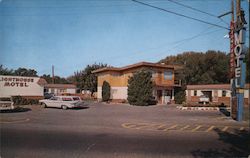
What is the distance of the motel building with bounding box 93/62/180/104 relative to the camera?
16.1 ft

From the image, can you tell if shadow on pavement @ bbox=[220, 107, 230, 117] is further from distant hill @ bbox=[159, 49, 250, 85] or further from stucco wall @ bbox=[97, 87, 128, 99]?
stucco wall @ bbox=[97, 87, 128, 99]

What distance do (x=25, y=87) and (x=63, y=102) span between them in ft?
3.06

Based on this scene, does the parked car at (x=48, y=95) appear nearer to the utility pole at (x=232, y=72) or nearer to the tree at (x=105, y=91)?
the tree at (x=105, y=91)

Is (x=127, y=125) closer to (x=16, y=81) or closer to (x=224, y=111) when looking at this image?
(x=224, y=111)

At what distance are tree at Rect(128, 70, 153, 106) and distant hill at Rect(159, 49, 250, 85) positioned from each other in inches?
24.4

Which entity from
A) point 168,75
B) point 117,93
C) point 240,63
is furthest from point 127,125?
point 240,63

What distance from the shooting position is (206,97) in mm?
4598

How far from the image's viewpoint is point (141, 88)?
5.08m

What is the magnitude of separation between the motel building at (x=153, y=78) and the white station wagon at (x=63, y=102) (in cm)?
47

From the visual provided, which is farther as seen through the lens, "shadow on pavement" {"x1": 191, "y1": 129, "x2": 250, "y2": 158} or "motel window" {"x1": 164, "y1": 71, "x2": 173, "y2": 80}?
"shadow on pavement" {"x1": 191, "y1": 129, "x2": 250, "y2": 158}

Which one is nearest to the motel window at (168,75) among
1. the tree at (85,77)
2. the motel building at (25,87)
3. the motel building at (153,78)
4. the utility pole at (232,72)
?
the motel building at (153,78)

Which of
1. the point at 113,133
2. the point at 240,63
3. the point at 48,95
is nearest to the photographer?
the point at 240,63

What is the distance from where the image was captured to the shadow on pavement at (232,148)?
5680 mm

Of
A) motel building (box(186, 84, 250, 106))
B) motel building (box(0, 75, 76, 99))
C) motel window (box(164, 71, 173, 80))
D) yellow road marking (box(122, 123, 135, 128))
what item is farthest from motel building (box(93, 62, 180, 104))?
motel building (box(0, 75, 76, 99))
